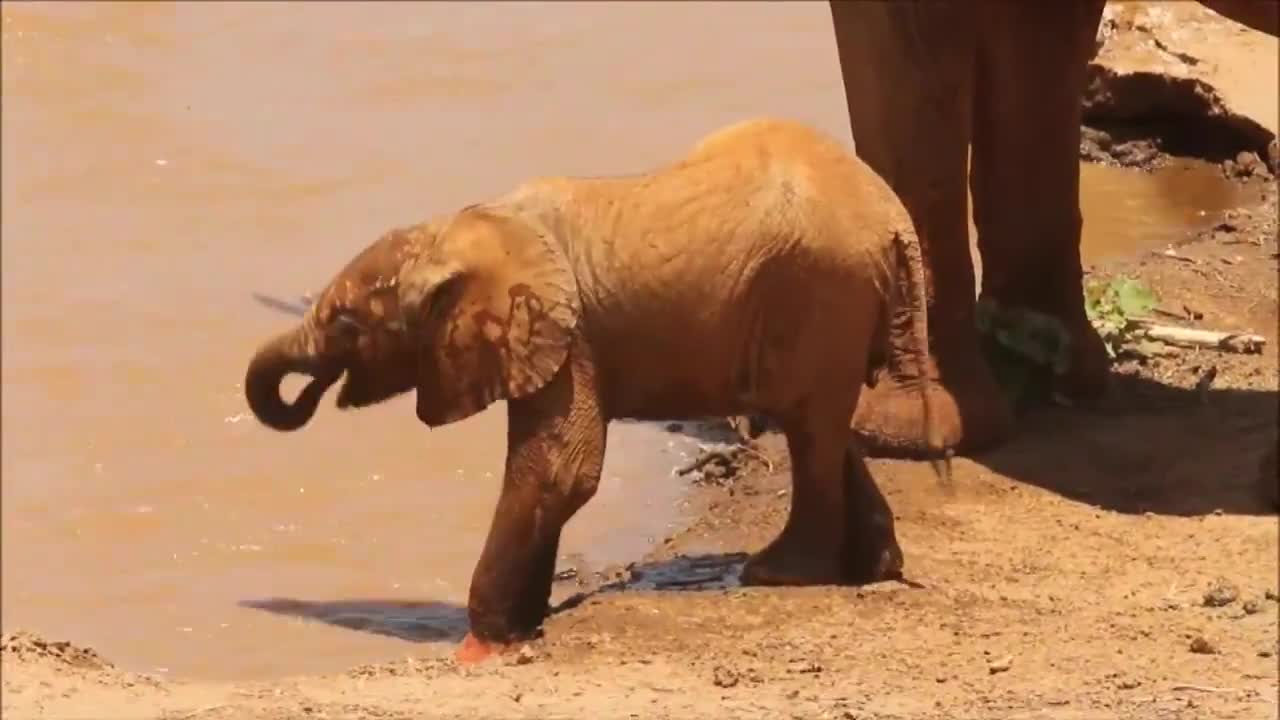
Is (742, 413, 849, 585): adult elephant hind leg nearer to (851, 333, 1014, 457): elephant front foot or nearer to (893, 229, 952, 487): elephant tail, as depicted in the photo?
(893, 229, 952, 487): elephant tail

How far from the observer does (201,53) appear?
11867 mm

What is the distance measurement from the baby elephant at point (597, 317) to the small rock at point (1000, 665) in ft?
2.62

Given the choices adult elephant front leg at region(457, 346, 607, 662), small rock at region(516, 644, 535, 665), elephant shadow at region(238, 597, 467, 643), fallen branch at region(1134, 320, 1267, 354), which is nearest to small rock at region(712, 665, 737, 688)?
small rock at region(516, 644, 535, 665)

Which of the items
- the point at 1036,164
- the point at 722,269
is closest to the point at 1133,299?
the point at 1036,164

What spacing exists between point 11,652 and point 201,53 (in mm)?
7116

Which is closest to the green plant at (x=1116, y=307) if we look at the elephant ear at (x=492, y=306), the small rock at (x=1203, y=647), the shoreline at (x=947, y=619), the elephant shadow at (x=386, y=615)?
the shoreline at (x=947, y=619)

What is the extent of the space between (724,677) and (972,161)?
107 inches

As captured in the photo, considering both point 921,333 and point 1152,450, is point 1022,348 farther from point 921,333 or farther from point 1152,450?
point 921,333

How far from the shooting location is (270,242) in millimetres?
8750

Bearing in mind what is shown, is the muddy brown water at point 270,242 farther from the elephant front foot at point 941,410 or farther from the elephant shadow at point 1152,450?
the elephant shadow at point 1152,450

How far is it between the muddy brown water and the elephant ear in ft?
2.62

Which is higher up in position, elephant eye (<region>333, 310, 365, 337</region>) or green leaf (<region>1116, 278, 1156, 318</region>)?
elephant eye (<region>333, 310, 365, 337</region>)

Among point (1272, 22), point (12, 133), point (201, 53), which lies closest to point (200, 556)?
point (1272, 22)

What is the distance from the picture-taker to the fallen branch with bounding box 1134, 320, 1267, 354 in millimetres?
7645
